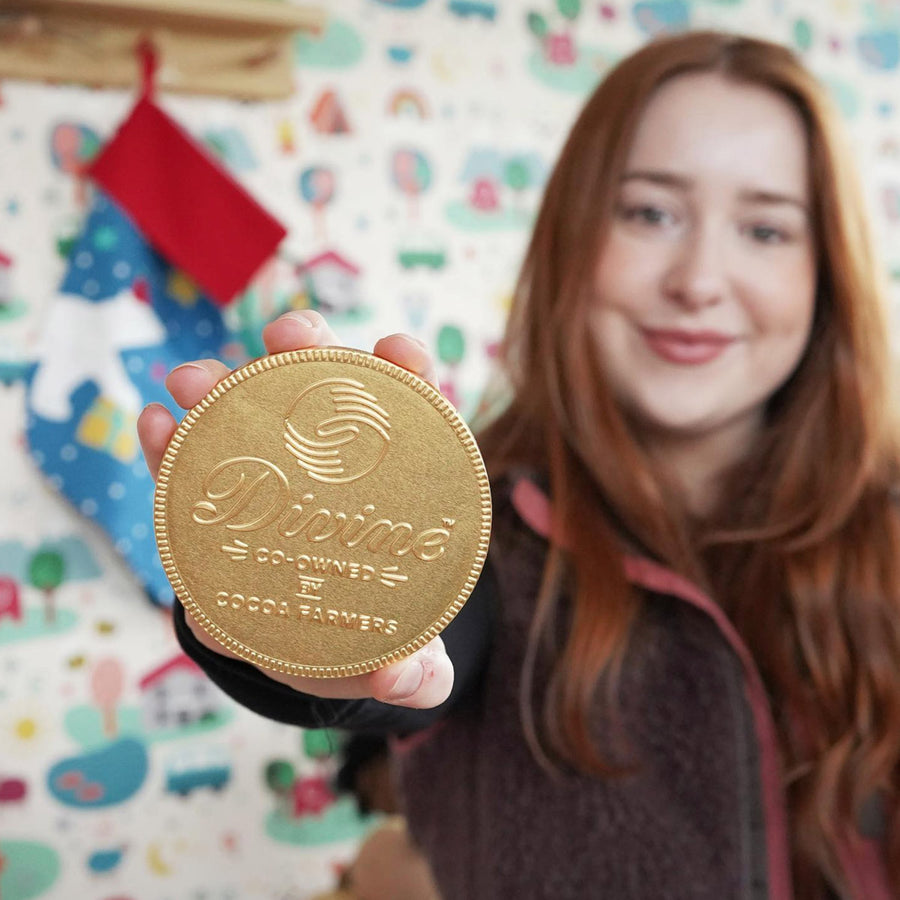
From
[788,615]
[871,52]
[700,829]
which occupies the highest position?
[871,52]

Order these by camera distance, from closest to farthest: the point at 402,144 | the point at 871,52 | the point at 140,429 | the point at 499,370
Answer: the point at 140,429
the point at 499,370
the point at 402,144
the point at 871,52

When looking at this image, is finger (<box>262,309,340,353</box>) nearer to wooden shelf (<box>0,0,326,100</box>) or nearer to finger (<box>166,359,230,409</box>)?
finger (<box>166,359,230,409</box>)

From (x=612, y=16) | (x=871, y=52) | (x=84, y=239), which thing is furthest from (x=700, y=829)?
(x=871, y=52)

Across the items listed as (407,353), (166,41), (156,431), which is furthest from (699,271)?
(166,41)

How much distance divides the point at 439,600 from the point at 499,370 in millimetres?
673

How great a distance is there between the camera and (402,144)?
1.63 m

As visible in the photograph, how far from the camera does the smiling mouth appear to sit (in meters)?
0.99

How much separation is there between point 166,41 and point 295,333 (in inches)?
46.8

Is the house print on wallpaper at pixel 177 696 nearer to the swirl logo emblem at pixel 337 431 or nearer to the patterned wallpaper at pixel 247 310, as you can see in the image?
the patterned wallpaper at pixel 247 310

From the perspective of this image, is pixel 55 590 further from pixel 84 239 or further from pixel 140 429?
pixel 140 429

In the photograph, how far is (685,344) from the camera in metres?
1.00

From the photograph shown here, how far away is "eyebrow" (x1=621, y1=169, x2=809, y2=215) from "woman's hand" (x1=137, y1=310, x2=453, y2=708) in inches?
22.3

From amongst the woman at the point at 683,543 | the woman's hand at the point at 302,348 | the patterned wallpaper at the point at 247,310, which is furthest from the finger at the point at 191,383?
the patterned wallpaper at the point at 247,310

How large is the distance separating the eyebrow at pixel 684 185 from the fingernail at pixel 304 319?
23.5 inches
